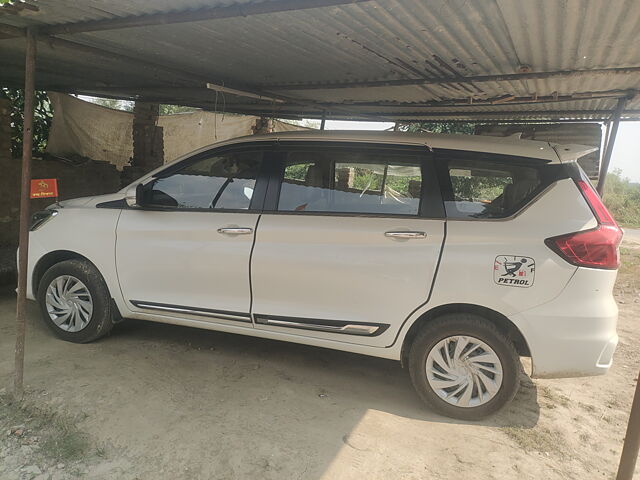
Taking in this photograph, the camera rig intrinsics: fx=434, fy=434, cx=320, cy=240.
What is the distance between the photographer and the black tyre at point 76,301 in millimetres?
3609

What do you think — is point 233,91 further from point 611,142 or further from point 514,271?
point 611,142

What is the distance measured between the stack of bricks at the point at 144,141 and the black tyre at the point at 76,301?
189 inches

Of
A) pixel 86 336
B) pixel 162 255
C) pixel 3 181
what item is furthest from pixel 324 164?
pixel 3 181

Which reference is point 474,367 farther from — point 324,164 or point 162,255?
point 162,255

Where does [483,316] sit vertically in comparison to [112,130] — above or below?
below

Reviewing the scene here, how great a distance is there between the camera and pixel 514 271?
2641mm

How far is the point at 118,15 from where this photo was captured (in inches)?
117

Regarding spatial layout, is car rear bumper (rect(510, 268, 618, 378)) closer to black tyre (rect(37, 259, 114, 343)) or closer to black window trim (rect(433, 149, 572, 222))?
black window trim (rect(433, 149, 572, 222))

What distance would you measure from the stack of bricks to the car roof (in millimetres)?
5685

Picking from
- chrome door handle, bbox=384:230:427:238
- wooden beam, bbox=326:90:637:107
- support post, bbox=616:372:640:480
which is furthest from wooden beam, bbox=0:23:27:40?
support post, bbox=616:372:640:480

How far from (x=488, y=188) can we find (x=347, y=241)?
1.01 metres

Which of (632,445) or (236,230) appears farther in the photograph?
(236,230)

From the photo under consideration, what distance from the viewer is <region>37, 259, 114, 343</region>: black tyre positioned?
3609mm

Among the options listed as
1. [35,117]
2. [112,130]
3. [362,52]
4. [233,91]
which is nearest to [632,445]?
[362,52]
